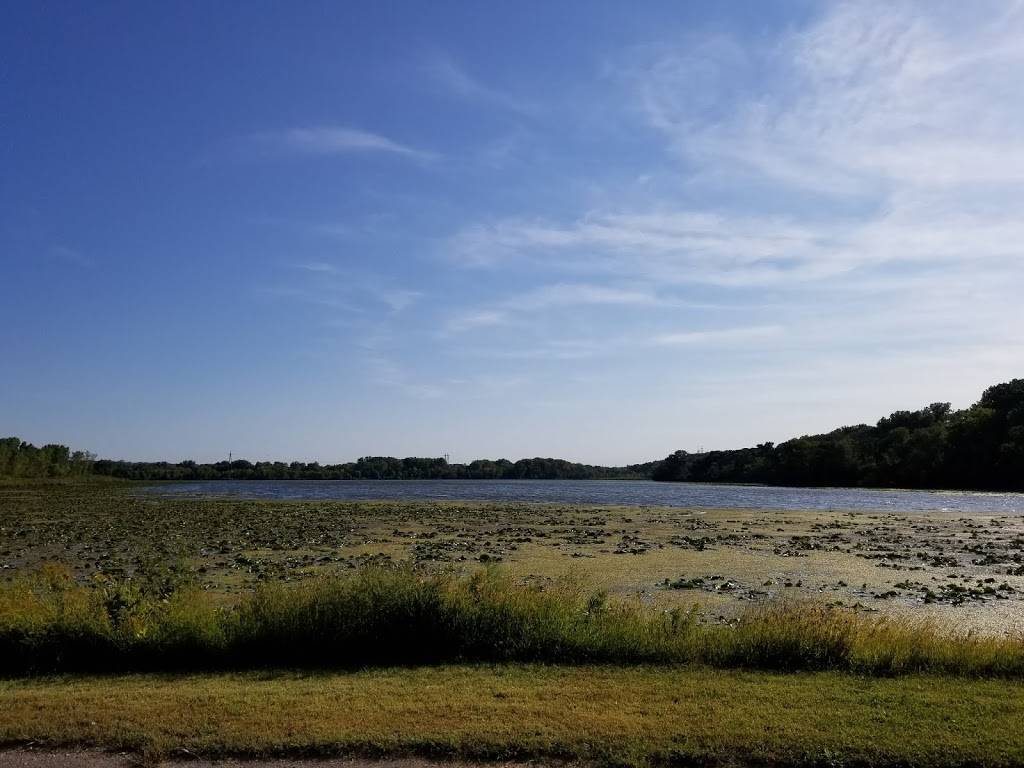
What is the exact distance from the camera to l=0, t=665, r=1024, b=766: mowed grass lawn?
6.84m

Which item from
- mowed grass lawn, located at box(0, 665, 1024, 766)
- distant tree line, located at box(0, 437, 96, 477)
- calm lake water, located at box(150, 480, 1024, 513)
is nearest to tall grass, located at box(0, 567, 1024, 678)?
mowed grass lawn, located at box(0, 665, 1024, 766)

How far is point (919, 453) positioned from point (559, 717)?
10413 centimetres

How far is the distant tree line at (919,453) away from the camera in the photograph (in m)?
89.7

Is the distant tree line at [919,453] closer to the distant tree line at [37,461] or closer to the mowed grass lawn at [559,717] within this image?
the mowed grass lawn at [559,717]

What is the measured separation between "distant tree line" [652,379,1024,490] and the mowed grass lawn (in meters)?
91.3

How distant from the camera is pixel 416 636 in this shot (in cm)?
1038

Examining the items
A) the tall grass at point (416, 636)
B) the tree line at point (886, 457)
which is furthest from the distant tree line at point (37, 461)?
the tall grass at point (416, 636)

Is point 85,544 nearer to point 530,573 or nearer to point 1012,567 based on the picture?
point 530,573

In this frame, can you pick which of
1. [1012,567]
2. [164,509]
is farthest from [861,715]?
[164,509]

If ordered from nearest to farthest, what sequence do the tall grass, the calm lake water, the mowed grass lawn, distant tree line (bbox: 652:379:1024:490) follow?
the mowed grass lawn, the tall grass, the calm lake water, distant tree line (bbox: 652:379:1024:490)

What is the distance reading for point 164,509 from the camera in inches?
2052

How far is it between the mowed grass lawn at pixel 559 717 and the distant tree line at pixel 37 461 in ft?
396

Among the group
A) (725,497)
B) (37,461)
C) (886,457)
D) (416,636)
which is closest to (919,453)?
(886,457)

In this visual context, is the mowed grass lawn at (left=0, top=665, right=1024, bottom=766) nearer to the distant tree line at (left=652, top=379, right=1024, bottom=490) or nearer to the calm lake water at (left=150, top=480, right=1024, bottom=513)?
the calm lake water at (left=150, top=480, right=1024, bottom=513)
